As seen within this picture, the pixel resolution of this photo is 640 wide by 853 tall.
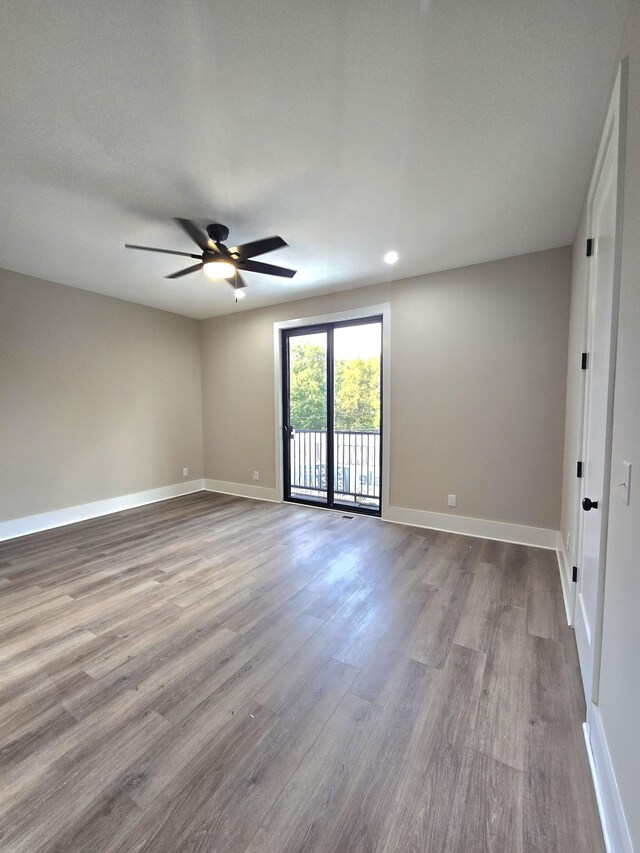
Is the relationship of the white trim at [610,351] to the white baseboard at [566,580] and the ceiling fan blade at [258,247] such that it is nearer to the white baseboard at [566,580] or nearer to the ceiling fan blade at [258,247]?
the white baseboard at [566,580]

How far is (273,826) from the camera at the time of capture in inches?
42.4

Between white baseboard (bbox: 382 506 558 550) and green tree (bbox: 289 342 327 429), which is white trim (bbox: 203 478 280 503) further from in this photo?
white baseboard (bbox: 382 506 558 550)

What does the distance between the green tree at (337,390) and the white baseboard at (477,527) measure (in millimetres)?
1104

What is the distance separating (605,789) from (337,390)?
3802 mm

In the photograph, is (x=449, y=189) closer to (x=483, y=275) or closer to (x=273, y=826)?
(x=483, y=275)

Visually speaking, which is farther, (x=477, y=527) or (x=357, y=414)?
(x=357, y=414)

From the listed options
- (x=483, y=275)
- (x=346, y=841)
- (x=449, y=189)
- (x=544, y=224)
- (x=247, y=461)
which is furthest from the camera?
(x=247, y=461)

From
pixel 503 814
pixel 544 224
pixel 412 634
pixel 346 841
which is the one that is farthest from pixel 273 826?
pixel 544 224

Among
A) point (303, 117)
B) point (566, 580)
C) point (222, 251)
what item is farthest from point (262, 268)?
point (566, 580)

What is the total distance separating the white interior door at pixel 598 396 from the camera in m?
1.32

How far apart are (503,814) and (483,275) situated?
12.3ft

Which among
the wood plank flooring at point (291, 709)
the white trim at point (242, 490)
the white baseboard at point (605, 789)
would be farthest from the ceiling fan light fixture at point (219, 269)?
the white baseboard at point (605, 789)

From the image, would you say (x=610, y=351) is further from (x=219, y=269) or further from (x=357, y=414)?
(x=357, y=414)

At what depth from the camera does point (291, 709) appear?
151cm
